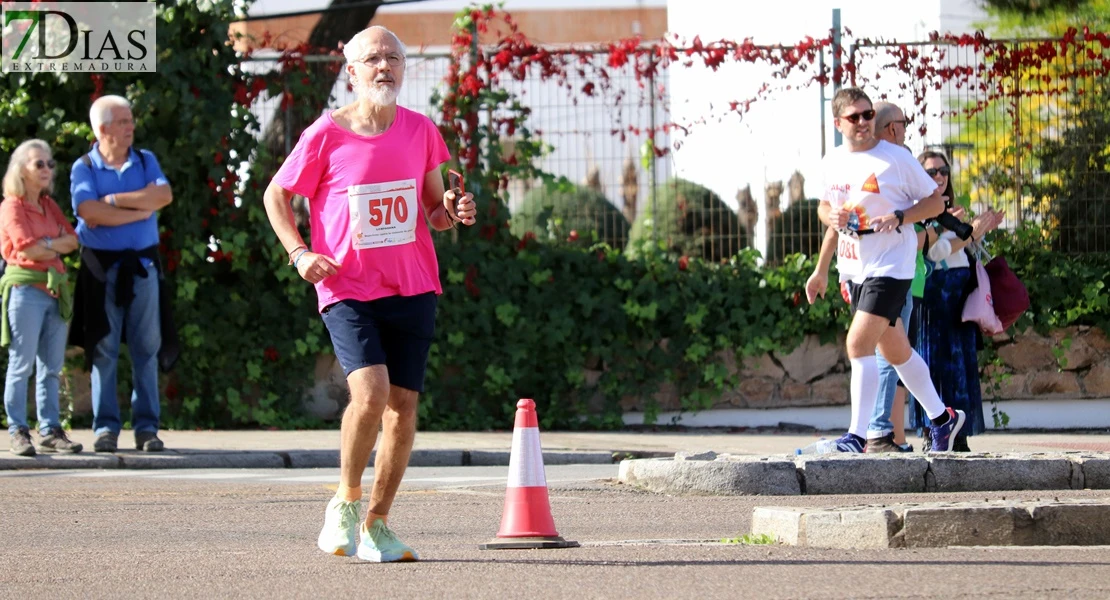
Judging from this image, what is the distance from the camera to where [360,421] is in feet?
19.2

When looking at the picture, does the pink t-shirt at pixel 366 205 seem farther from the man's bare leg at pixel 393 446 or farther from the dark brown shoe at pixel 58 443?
the dark brown shoe at pixel 58 443

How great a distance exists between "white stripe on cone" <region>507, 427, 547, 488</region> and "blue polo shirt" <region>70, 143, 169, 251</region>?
4.79 m

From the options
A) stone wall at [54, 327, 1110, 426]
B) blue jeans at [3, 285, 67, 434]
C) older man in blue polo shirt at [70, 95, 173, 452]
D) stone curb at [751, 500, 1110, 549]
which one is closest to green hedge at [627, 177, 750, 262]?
stone wall at [54, 327, 1110, 426]

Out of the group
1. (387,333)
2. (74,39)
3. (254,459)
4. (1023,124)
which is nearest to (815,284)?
(254,459)

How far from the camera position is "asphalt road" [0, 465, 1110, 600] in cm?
518

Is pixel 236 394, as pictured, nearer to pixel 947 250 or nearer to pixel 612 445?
pixel 612 445

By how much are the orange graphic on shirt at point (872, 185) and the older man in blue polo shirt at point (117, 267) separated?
419cm

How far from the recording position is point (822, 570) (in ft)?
18.1

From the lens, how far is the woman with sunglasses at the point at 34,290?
33.8 ft

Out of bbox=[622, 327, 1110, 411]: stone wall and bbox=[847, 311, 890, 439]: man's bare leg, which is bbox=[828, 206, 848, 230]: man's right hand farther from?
bbox=[622, 327, 1110, 411]: stone wall

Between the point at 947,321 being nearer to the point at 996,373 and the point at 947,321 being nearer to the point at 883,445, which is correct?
the point at 883,445

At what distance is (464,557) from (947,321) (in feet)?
16.3

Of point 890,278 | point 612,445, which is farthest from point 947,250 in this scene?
point 612,445

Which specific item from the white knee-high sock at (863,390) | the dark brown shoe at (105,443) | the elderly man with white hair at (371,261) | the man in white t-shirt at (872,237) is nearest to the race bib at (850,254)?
the man in white t-shirt at (872,237)
